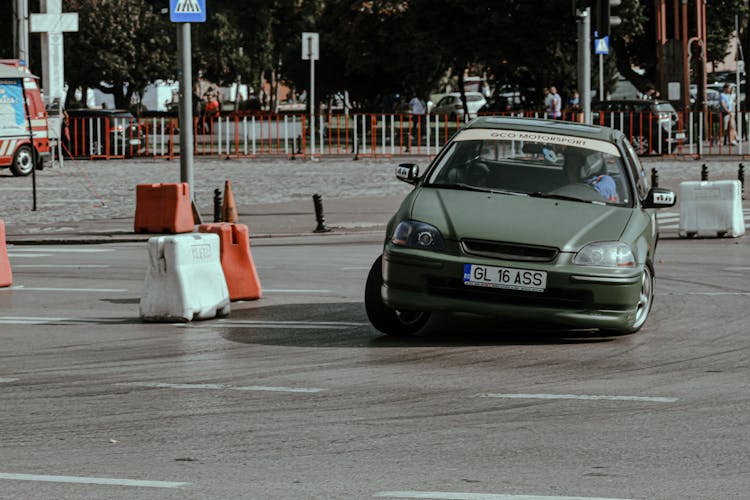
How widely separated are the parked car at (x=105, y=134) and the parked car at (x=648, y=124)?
12.4 m

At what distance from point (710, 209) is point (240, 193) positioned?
11199mm

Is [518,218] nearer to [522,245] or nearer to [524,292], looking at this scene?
[522,245]

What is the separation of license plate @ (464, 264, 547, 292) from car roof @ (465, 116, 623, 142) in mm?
1891

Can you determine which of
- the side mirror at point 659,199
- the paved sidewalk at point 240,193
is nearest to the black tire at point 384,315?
the side mirror at point 659,199

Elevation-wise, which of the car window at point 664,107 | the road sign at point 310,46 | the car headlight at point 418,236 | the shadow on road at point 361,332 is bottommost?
the shadow on road at point 361,332

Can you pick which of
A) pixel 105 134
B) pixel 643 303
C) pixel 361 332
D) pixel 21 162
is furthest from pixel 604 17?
pixel 105 134

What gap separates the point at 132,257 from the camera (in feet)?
58.2

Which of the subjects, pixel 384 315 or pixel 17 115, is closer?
pixel 384 315

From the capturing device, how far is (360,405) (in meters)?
8.20

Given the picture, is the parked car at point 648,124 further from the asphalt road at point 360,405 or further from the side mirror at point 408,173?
the side mirror at point 408,173

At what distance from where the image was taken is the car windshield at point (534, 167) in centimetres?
1112

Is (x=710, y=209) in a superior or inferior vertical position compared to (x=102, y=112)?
inferior

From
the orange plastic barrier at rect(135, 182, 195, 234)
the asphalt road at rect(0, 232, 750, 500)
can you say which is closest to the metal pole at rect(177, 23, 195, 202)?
the orange plastic barrier at rect(135, 182, 195, 234)

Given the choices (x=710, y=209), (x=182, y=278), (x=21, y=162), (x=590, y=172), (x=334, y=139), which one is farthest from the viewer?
(x=334, y=139)
